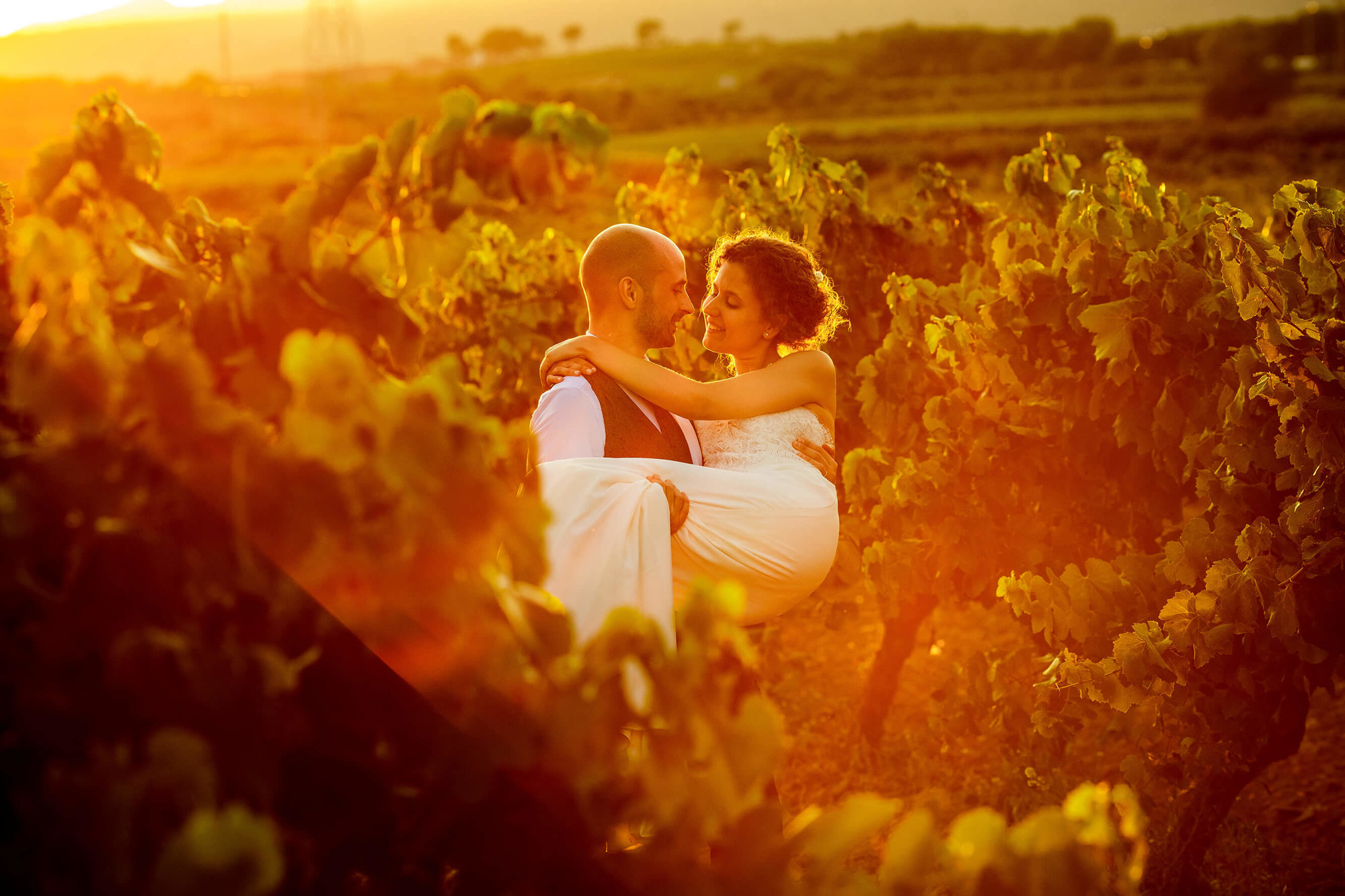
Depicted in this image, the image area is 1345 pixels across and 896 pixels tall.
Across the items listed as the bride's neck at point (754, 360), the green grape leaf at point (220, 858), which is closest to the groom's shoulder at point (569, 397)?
the bride's neck at point (754, 360)

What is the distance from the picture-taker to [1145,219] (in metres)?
4.34

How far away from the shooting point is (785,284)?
12.9 ft

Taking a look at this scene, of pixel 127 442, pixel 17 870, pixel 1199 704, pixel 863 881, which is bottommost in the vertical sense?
pixel 1199 704

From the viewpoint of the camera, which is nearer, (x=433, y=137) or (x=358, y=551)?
(x=358, y=551)

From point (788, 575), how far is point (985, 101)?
293ft

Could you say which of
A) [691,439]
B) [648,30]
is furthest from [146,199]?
[648,30]

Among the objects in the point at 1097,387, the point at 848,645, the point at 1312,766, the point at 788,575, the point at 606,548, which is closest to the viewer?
the point at 606,548

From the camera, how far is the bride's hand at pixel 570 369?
3.42m

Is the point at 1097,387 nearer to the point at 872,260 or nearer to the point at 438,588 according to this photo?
the point at 872,260

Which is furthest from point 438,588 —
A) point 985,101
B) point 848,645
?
point 985,101

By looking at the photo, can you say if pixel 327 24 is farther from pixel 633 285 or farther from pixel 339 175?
pixel 339 175

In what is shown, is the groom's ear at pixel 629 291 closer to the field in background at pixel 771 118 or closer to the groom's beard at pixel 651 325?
the groom's beard at pixel 651 325

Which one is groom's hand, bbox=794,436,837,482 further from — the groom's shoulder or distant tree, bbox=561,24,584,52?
distant tree, bbox=561,24,584,52

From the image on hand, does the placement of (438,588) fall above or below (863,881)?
above
